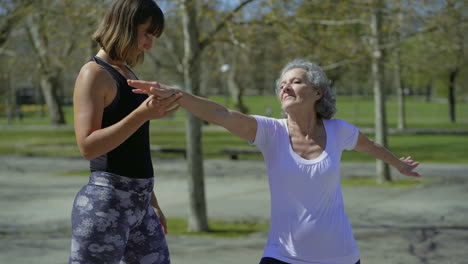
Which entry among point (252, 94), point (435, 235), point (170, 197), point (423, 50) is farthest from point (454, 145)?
point (252, 94)

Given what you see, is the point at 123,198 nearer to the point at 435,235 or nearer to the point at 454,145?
the point at 435,235

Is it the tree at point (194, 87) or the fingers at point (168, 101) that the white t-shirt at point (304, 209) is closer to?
the fingers at point (168, 101)

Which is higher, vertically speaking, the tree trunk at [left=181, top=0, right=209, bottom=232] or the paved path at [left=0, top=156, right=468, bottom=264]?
the tree trunk at [left=181, top=0, right=209, bottom=232]

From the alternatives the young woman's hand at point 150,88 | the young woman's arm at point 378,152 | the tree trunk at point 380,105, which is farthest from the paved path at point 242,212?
the young woman's hand at point 150,88

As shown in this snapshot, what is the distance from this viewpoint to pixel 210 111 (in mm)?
3223

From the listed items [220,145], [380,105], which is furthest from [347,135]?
[220,145]

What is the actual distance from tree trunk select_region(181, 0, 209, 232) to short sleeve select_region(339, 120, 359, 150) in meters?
5.17

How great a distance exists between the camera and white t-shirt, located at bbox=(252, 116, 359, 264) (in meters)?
Result: 3.33

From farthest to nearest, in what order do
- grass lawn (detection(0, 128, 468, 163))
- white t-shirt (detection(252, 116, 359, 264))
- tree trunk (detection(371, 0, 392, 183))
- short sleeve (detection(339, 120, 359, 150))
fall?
grass lawn (detection(0, 128, 468, 163)), tree trunk (detection(371, 0, 392, 183)), short sleeve (detection(339, 120, 359, 150)), white t-shirt (detection(252, 116, 359, 264))

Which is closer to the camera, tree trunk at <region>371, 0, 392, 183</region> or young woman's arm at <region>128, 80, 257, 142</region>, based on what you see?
young woman's arm at <region>128, 80, 257, 142</region>

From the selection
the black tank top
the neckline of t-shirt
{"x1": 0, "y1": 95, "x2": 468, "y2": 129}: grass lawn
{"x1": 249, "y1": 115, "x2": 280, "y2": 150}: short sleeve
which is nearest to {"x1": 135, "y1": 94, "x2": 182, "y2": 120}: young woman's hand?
the black tank top

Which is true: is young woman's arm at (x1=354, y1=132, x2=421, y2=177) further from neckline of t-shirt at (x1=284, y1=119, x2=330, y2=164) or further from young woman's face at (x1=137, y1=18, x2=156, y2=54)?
young woman's face at (x1=137, y1=18, x2=156, y2=54)

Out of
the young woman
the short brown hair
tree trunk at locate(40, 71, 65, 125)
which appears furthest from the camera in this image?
tree trunk at locate(40, 71, 65, 125)

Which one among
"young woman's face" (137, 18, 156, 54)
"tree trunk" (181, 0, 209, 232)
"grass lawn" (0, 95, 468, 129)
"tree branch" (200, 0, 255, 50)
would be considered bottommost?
"grass lawn" (0, 95, 468, 129)
